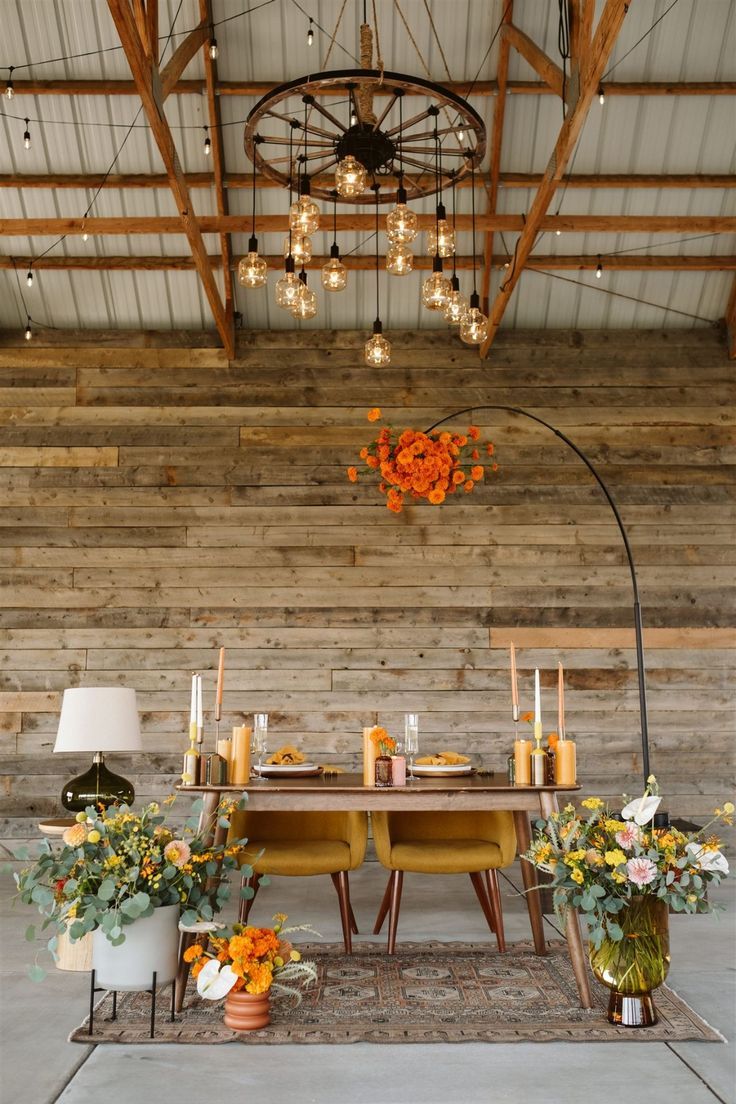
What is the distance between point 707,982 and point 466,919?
1.28 meters

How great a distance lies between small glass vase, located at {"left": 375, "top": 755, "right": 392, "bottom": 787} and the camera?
3539mm

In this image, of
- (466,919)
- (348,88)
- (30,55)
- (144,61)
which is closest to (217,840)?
(466,919)

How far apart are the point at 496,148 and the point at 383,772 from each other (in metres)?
3.81

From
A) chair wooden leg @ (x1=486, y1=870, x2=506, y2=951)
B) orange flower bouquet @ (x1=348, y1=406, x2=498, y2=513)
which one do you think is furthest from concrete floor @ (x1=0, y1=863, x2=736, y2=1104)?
orange flower bouquet @ (x1=348, y1=406, x2=498, y2=513)

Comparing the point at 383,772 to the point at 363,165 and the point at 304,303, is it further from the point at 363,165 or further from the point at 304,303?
the point at 363,165

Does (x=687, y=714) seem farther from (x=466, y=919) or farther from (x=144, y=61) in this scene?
(x=144, y=61)

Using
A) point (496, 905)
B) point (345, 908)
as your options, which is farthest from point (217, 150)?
point (496, 905)

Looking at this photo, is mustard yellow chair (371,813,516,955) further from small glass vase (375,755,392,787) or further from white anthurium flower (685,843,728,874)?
white anthurium flower (685,843,728,874)

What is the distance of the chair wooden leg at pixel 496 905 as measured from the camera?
4020mm

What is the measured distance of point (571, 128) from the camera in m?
4.43

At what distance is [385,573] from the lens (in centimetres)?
658

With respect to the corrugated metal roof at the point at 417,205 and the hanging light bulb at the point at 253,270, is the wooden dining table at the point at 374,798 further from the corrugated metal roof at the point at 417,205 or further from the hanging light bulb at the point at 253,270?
the corrugated metal roof at the point at 417,205

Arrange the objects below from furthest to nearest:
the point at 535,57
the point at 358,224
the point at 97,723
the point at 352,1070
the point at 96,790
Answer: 1. the point at 358,224
2. the point at 535,57
3. the point at 96,790
4. the point at 97,723
5. the point at 352,1070

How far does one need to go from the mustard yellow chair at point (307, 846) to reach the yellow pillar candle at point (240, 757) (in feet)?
1.13
